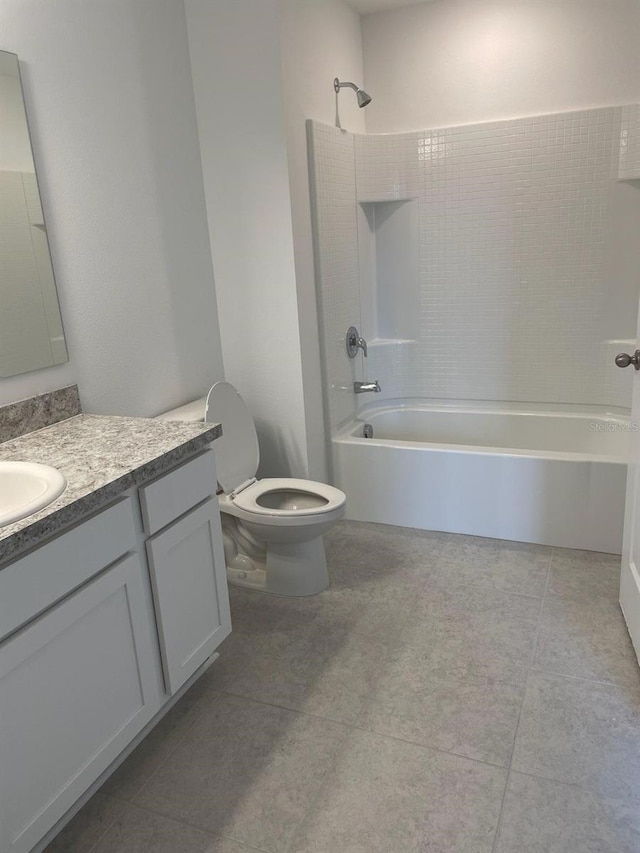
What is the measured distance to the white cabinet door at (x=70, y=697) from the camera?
1.30 m

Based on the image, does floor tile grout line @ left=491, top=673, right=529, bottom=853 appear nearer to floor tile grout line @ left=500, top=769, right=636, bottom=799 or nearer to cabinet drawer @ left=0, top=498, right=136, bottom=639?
floor tile grout line @ left=500, top=769, right=636, bottom=799

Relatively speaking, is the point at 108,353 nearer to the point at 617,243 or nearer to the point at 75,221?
the point at 75,221

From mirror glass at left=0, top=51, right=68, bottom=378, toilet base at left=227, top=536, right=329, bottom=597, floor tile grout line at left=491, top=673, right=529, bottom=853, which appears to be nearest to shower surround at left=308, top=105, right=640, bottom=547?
toilet base at left=227, top=536, right=329, bottom=597

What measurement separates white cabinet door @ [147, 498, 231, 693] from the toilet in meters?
0.46

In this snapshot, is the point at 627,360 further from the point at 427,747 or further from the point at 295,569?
the point at 295,569

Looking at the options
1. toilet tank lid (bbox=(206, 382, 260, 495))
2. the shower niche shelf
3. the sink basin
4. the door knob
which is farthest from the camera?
the shower niche shelf

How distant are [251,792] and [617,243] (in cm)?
284

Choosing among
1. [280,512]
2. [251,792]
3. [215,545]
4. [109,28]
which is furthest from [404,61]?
[251,792]

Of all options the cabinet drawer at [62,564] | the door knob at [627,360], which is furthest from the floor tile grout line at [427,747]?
the door knob at [627,360]

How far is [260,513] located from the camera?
7.95ft

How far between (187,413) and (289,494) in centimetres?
54

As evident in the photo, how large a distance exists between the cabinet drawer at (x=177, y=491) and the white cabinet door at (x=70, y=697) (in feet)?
0.42

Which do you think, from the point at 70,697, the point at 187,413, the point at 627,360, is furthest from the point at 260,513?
the point at 627,360

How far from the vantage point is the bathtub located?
2742 millimetres
